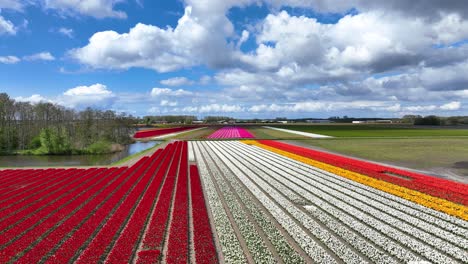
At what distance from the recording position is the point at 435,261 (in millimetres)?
12109

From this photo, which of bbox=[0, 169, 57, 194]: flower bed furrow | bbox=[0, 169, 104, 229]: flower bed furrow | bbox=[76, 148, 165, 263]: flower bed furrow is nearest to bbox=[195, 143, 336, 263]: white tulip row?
bbox=[76, 148, 165, 263]: flower bed furrow

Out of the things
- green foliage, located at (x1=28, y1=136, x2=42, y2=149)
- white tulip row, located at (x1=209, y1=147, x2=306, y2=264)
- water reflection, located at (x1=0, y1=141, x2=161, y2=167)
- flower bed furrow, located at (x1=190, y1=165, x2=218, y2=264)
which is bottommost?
water reflection, located at (x1=0, y1=141, x2=161, y2=167)

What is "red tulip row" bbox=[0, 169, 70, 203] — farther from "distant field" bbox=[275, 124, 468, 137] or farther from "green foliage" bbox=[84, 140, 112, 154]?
"distant field" bbox=[275, 124, 468, 137]

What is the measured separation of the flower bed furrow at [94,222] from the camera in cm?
1248

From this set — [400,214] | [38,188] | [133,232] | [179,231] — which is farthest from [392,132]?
[133,232]

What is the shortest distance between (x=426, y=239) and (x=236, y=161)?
28.6m

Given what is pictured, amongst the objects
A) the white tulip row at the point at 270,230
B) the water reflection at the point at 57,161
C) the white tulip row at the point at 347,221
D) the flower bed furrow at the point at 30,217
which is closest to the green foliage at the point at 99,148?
the water reflection at the point at 57,161

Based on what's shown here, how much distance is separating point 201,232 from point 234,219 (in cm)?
284

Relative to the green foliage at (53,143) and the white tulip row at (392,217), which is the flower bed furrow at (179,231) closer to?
the white tulip row at (392,217)

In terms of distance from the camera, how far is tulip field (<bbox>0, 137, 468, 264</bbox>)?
12.6 m

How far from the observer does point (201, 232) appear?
14961 mm

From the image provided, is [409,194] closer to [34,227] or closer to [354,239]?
[354,239]

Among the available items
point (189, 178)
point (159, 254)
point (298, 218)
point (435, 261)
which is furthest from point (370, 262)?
point (189, 178)

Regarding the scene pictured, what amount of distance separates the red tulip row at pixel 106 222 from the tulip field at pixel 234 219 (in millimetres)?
63
